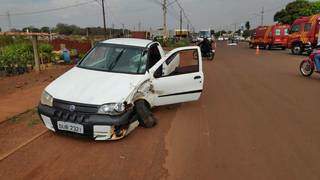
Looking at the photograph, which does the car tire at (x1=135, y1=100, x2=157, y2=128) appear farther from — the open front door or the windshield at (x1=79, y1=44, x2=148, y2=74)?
the windshield at (x1=79, y1=44, x2=148, y2=74)

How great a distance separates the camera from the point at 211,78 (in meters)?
13.6

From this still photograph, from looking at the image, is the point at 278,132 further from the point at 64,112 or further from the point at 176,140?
the point at 64,112

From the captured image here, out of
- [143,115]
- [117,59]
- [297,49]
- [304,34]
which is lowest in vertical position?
[297,49]

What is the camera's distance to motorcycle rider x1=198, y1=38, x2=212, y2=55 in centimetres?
2352

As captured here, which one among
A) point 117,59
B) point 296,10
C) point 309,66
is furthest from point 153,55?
point 296,10

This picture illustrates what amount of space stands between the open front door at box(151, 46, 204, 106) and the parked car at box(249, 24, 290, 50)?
28497 millimetres

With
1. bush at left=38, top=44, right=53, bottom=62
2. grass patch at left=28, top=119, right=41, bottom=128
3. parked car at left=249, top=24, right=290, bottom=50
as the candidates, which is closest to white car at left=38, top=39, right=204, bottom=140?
grass patch at left=28, top=119, right=41, bottom=128

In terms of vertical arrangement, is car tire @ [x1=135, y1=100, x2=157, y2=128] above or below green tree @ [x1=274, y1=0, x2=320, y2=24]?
below

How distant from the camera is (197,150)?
212 inches

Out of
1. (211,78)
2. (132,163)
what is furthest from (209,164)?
(211,78)

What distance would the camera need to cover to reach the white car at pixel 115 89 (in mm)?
5484

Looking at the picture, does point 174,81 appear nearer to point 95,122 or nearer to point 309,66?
point 95,122

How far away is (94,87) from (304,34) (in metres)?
24.6

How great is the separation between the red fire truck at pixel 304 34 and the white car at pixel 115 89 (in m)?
21.1
